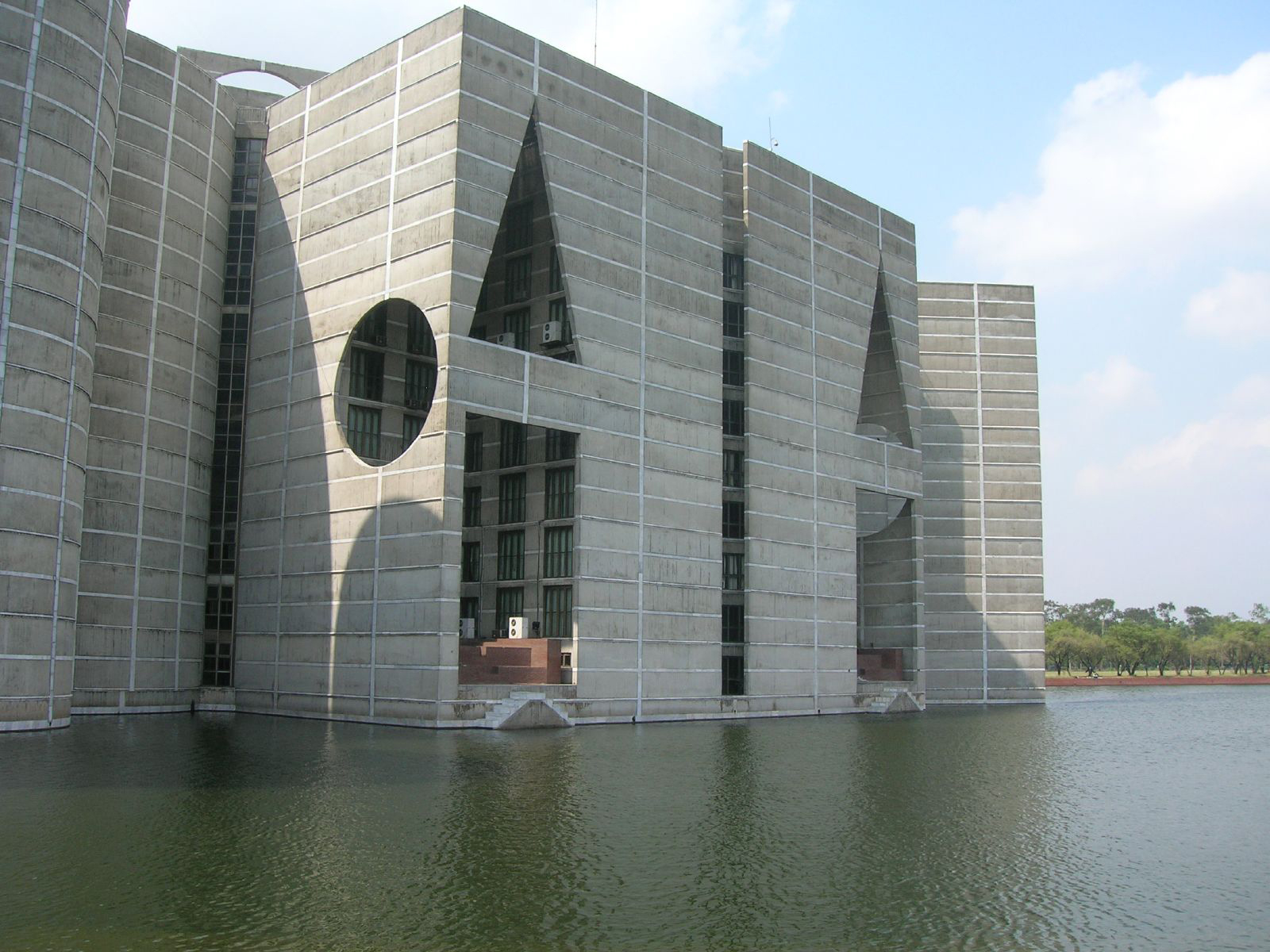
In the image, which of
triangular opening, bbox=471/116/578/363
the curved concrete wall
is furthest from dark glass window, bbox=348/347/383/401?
the curved concrete wall

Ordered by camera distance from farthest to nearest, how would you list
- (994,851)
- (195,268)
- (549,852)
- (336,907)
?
(195,268)
(994,851)
(549,852)
(336,907)

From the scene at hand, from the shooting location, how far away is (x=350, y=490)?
5756cm

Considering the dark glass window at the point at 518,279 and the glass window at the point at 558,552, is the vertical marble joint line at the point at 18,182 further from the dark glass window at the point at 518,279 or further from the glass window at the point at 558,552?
the dark glass window at the point at 518,279

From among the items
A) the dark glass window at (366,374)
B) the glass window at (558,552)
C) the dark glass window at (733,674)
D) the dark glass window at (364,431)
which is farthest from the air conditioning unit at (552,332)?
the dark glass window at (733,674)

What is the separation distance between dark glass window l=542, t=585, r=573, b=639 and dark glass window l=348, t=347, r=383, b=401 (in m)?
13.7

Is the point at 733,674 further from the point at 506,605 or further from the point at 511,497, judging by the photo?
the point at 511,497

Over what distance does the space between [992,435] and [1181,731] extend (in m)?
33.7

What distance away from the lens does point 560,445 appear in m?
63.2

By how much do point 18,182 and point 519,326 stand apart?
87.3ft

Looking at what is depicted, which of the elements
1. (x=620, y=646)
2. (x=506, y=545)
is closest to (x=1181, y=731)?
(x=620, y=646)

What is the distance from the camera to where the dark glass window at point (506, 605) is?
6369 centimetres

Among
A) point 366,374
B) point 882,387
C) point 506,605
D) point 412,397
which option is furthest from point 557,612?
point 882,387

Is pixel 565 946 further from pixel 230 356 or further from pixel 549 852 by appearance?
pixel 230 356

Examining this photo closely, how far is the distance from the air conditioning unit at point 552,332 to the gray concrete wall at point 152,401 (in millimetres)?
19423
